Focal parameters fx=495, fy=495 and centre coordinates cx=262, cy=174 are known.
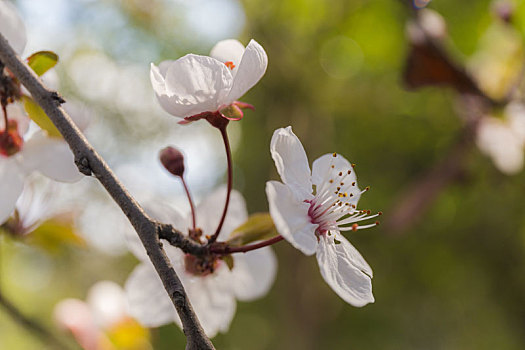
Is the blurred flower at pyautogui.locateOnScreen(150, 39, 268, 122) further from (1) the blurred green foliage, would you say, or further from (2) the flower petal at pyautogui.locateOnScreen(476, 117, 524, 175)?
(1) the blurred green foliage

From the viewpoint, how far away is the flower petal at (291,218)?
0.26 metres

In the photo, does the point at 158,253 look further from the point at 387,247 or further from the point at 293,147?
the point at 387,247

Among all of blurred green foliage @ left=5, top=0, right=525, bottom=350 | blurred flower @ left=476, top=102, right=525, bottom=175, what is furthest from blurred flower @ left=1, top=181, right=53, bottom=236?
blurred green foliage @ left=5, top=0, right=525, bottom=350

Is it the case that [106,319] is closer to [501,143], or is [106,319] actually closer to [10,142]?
[10,142]

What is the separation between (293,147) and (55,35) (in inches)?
97.2

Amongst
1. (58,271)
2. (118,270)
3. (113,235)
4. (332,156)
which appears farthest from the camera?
(58,271)

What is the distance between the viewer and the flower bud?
37 cm

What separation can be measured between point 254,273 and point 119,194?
21 cm

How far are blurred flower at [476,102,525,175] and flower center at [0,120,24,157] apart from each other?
0.80 metres

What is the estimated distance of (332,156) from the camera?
1.22ft

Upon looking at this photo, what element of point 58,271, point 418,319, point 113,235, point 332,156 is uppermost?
point 332,156

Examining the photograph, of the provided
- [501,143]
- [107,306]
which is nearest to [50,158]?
[107,306]

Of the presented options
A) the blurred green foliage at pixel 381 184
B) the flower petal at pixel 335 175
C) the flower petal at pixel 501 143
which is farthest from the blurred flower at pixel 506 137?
the blurred green foliage at pixel 381 184

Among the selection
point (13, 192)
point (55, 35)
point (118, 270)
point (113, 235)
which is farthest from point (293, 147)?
point (118, 270)
